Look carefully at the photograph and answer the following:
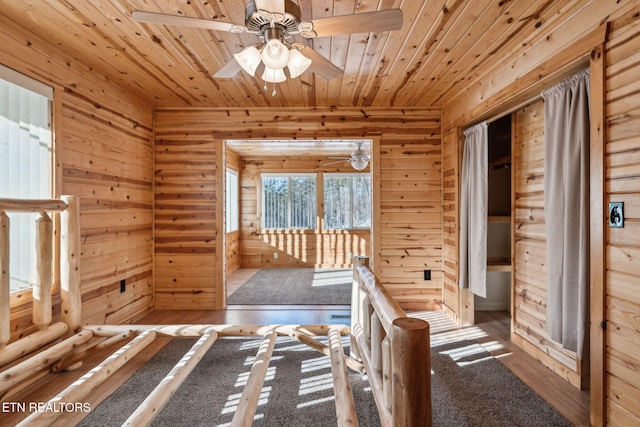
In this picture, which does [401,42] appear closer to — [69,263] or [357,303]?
[357,303]

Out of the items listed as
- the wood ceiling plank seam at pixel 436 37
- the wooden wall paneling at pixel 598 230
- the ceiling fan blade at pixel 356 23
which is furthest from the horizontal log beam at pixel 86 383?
the wood ceiling plank seam at pixel 436 37

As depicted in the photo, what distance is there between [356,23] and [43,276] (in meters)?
2.49

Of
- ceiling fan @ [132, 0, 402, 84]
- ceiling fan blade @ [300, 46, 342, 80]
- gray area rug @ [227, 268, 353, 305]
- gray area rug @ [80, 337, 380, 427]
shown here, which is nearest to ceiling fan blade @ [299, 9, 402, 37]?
ceiling fan @ [132, 0, 402, 84]

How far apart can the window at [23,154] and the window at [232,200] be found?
3.85m

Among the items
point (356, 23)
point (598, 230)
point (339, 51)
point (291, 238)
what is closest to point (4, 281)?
point (356, 23)

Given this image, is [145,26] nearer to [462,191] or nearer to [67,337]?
[67,337]

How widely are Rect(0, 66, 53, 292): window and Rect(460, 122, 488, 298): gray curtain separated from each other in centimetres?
379

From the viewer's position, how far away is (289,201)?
689cm

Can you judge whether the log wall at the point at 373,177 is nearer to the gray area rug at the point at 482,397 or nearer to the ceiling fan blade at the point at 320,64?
the gray area rug at the point at 482,397

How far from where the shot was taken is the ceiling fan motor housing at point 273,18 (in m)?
1.47

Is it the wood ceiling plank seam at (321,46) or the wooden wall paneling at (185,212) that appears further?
the wooden wall paneling at (185,212)

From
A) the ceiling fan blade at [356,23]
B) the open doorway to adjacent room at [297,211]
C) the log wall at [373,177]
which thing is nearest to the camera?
the ceiling fan blade at [356,23]

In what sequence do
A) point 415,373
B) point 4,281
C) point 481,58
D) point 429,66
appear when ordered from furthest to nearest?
point 429,66, point 481,58, point 4,281, point 415,373

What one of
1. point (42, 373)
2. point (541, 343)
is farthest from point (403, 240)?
point (42, 373)
